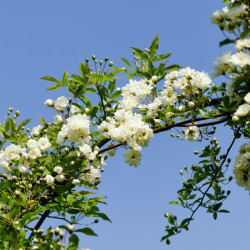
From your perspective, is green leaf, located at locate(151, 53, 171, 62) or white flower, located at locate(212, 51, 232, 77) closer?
white flower, located at locate(212, 51, 232, 77)

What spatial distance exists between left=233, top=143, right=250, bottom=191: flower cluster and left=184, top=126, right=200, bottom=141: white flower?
31cm

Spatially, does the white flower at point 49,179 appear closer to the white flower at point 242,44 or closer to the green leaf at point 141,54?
the green leaf at point 141,54

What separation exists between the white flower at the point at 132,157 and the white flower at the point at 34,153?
0.63 meters

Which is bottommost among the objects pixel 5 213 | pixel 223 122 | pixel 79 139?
pixel 5 213

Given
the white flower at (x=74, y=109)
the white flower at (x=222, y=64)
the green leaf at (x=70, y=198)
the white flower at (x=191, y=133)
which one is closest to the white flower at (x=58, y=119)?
the white flower at (x=74, y=109)

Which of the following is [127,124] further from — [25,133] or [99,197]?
[25,133]

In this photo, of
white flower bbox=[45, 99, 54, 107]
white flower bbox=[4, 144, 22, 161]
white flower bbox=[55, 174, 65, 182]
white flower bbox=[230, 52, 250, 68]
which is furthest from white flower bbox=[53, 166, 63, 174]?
white flower bbox=[230, 52, 250, 68]

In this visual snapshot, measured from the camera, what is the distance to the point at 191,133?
2.64 metres

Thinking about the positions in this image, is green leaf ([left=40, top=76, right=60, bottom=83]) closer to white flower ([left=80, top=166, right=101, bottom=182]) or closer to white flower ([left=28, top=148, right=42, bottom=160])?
white flower ([left=28, top=148, right=42, bottom=160])

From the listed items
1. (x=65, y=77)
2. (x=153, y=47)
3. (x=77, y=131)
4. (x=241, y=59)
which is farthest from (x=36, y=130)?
(x=241, y=59)

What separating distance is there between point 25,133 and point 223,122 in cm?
158

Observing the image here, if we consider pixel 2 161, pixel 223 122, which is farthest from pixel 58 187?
pixel 223 122

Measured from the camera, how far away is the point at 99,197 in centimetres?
267

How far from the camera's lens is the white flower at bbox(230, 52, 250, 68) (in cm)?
207
